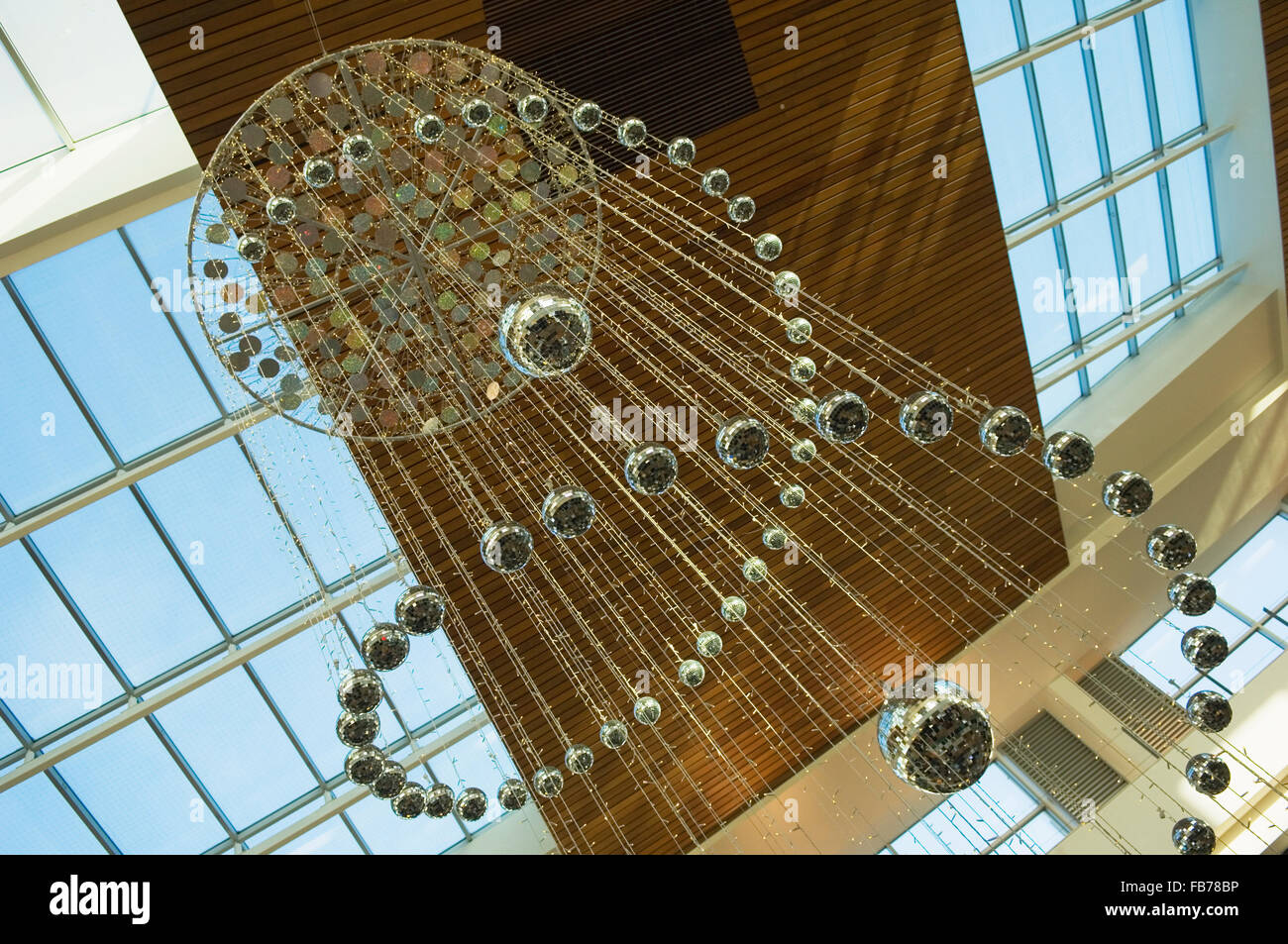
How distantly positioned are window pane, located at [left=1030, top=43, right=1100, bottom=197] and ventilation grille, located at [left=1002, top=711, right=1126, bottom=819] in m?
6.89

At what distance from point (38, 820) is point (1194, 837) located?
1089 centimetres

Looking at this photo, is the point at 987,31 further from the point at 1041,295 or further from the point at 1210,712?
the point at 1210,712

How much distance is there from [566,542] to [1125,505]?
18.7 ft

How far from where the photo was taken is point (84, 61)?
8.33m

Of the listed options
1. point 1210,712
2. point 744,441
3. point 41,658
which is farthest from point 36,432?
point 1210,712

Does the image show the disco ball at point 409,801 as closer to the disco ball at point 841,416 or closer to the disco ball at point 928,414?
the disco ball at point 841,416

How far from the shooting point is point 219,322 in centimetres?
622

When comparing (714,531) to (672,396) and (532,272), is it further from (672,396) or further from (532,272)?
(532,272)

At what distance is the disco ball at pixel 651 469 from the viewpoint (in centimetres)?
421

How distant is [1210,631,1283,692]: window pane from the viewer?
43.5 ft

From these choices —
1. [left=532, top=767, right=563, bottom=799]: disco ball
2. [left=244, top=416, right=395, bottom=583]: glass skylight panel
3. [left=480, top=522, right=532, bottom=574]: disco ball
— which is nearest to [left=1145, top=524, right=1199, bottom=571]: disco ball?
[left=480, top=522, right=532, bottom=574]: disco ball

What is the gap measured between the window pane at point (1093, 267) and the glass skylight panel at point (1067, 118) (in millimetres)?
477

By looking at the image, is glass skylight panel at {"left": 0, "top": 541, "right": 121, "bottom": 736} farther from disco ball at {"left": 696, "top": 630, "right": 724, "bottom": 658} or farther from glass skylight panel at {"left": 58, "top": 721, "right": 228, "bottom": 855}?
disco ball at {"left": 696, "top": 630, "right": 724, "bottom": 658}
